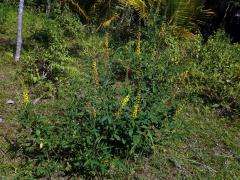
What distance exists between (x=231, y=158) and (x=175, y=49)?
1616 millimetres

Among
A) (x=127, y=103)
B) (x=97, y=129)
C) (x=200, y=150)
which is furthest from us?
(x=200, y=150)

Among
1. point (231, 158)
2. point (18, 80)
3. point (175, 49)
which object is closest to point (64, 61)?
point (18, 80)

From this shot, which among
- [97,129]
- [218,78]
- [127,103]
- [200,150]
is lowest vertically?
[200,150]

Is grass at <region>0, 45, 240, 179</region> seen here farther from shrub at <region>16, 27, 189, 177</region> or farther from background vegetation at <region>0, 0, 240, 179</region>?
shrub at <region>16, 27, 189, 177</region>

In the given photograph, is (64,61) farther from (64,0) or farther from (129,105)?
(64,0)

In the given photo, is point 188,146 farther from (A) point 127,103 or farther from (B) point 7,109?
(B) point 7,109

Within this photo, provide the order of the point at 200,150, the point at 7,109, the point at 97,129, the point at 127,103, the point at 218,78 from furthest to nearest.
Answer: the point at 218,78 → the point at 7,109 → the point at 200,150 → the point at 127,103 → the point at 97,129

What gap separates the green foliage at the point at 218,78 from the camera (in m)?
5.39

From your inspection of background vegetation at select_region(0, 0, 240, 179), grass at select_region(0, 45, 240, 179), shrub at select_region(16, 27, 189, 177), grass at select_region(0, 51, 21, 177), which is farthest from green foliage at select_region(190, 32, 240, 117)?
grass at select_region(0, 51, 21, 177)

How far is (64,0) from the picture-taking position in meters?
7.83

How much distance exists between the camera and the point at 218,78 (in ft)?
18.7

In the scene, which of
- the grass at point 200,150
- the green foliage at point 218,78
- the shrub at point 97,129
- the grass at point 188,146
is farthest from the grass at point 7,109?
the green foliage at point 218,78

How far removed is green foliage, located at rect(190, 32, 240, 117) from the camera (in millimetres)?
5395

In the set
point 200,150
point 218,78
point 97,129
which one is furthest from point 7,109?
point 218,78
